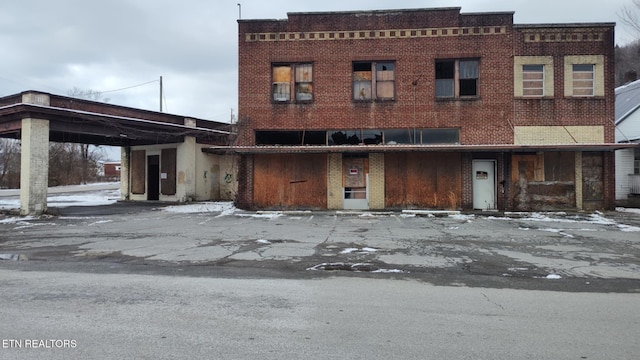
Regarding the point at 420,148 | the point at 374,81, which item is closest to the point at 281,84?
the point at 374,81

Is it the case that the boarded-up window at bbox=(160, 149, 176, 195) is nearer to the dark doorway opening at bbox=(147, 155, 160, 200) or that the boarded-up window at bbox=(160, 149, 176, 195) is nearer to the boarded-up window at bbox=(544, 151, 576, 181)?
the dark doorway opening at bbox=(147, 155, 160, 200)

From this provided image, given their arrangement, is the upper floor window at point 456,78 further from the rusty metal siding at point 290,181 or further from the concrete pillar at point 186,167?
the concrete pillar at point 186,167

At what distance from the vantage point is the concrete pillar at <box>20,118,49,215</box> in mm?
17781

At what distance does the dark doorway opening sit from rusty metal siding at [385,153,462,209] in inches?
621

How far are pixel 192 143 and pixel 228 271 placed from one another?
19.8 metres

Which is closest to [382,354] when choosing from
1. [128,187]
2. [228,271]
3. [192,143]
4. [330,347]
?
[330,347]

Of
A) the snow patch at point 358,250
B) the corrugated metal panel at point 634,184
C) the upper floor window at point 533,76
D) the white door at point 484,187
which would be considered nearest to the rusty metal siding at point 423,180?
the white door at point 484,187

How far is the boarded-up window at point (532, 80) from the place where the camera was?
65.0 feet

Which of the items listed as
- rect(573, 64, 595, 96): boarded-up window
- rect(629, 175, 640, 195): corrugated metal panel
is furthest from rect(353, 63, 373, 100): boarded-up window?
rect(629, 175, 640, 195): corrugated metal panel

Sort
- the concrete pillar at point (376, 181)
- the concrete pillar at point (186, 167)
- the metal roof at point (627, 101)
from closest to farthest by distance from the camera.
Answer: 1. the concrete pillar at point (376, 181)
2. the metal roof at point (627, 101)
3. the concrete pillar at point (186, 167)

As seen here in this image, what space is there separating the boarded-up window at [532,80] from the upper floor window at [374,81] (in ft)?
19.5

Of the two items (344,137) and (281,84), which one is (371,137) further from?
(281,84)

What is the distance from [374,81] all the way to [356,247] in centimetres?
1175

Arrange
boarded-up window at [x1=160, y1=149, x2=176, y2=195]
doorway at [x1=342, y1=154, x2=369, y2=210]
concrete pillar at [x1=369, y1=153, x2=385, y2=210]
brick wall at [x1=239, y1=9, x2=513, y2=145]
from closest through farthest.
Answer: brick wall at [x1=239, y1=9, x2=513, y2=145]
concrete pillar at [x1=369, y1=153, x2=385, y2=210]
doorway at [x1=342, y1=154, x2=369, y2=210]
boarded-up window at [x1=160, y1=149, x2=176, y2=195]
